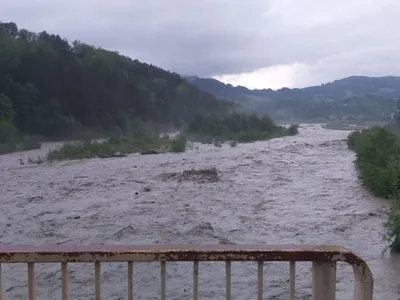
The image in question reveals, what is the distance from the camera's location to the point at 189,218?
562 inches

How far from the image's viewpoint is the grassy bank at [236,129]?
192 ft

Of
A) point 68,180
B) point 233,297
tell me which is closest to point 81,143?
point 68,180

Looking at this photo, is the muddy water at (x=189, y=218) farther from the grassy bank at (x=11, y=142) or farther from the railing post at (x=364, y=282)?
the grassy bank at (x=11, y=142)

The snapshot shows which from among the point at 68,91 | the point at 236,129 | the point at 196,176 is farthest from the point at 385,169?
the point at 68,91

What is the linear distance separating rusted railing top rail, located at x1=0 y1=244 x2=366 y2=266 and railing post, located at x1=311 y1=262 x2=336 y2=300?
0.12 ft

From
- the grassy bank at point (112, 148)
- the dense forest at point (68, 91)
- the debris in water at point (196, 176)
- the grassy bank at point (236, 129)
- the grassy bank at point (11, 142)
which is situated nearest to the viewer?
the debris in water at point (196, 176)

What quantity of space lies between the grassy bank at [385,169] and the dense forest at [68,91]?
31.4 m

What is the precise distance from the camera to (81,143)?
127 feet

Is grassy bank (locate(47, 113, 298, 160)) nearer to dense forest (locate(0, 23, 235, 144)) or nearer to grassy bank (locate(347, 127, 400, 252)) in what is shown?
dense forest (locate(0, 23, 235, 144))

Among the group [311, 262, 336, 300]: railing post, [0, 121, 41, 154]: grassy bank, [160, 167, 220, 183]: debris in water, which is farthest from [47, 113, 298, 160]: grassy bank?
[311, 262, 336, 300]: railing post

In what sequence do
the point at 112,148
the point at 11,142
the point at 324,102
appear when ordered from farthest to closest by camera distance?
1. the point at 324,102
2. the point at 11,142
3. the point at 112,148

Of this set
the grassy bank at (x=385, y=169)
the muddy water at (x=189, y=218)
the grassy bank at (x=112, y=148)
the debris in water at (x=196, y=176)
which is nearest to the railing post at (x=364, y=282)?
the muddy water at (x=189, y=218)

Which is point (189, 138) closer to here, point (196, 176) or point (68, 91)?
point (68, 91)

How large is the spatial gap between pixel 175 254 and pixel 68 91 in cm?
6311
